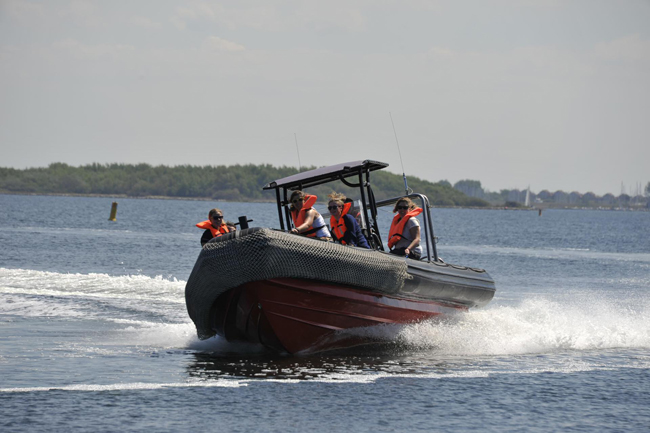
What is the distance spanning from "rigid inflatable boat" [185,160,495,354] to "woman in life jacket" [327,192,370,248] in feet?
0.90

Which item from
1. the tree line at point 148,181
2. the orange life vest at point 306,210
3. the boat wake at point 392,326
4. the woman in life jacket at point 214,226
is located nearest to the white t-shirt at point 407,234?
the boat wake at point 392,326

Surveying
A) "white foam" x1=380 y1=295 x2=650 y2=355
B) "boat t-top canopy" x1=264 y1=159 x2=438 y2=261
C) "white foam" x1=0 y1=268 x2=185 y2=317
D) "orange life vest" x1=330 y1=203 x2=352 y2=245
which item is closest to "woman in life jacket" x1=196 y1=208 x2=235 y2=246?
"boat t-top canopy" x1=264 y1=159 x2=438 y2=261

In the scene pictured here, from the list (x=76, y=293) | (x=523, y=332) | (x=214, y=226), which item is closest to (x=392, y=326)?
(x=214, y=226)

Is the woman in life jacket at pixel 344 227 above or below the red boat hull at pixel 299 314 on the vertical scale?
above

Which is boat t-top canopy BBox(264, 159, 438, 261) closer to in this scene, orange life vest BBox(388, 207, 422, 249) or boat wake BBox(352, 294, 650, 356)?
orange life vest BBox(388, 207, 422, 249)

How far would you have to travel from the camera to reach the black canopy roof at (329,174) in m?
10.6

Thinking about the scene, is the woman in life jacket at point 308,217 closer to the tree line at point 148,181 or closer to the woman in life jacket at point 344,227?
the woman in life jacket at point 344,227

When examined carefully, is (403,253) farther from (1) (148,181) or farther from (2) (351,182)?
(1) (148,181)

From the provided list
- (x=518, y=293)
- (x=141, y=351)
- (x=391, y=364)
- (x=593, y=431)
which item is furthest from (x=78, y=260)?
(x=593, y=431)

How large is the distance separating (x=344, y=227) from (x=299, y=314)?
1.47 metres

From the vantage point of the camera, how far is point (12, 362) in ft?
30.0

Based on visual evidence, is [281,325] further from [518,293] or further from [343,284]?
[518,293]

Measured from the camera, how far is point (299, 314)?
381 inches

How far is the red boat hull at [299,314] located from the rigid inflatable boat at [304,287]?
0.04 feet
